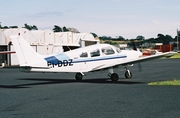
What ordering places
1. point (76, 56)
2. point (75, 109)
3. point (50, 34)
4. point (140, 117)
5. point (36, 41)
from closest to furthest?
point (140, 117), point (75, 109), point (76, 56), point (36, 41), point (50, 34)

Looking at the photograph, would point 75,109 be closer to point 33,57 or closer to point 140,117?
point 140,117

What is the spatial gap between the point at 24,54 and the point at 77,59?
11.2 feet

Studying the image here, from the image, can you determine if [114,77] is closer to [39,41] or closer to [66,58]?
[66,58]

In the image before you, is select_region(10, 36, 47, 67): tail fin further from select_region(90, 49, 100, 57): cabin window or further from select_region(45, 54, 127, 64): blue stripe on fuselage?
select_region(90, 49, 100, 57): cabin window

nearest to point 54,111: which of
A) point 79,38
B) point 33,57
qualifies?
point 33,57

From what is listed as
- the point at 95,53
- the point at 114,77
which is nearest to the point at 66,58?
the point at 95,53

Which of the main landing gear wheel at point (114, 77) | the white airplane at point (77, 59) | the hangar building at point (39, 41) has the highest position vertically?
the hangar building at point (39, 41)

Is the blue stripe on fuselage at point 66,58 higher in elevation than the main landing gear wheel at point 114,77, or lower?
higher

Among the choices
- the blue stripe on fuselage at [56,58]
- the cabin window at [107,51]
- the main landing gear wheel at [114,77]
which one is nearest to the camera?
the blue stripe on fuselage at [56,58]

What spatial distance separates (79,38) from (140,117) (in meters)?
76.2

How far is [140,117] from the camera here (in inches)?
381

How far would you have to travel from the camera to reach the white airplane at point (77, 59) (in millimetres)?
19750

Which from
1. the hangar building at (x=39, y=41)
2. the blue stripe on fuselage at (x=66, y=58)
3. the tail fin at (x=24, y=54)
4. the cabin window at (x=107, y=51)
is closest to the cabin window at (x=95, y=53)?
the blue stripe on fuselage at (x=66, y=58)

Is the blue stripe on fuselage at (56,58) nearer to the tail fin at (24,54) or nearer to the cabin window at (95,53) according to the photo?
the tail fin at (24,54)
